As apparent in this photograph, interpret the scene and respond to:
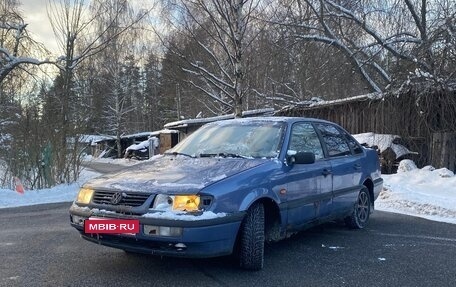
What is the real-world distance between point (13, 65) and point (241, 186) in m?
17.5

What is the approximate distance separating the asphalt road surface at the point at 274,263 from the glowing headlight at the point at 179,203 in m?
0.69

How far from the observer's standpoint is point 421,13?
14.7 metres

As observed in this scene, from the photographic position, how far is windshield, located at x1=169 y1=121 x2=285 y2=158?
517 centimetres

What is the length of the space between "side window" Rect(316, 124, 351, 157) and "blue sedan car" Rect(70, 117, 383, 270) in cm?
2

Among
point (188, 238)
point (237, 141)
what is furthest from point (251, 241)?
point (237, 141)

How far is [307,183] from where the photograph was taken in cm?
527

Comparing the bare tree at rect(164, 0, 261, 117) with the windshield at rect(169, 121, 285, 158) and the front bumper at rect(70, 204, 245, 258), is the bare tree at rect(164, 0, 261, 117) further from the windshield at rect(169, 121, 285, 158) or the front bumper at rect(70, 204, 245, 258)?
the front bumper at rect(70, 204, 245, 258)

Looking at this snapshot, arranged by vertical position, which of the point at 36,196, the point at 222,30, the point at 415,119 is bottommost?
the point at 36,196

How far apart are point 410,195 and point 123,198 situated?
698 cm

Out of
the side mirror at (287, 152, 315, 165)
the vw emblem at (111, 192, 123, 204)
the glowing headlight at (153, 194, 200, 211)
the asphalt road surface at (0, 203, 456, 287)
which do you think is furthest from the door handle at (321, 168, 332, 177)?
the vw emblem at (111, 192, 123, 204)

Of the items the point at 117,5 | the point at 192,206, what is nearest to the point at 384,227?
the point at 192,206

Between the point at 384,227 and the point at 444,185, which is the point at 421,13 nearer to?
the point at 444,185

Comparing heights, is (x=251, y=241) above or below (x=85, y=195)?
below

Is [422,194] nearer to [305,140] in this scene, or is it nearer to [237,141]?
[305,140]
